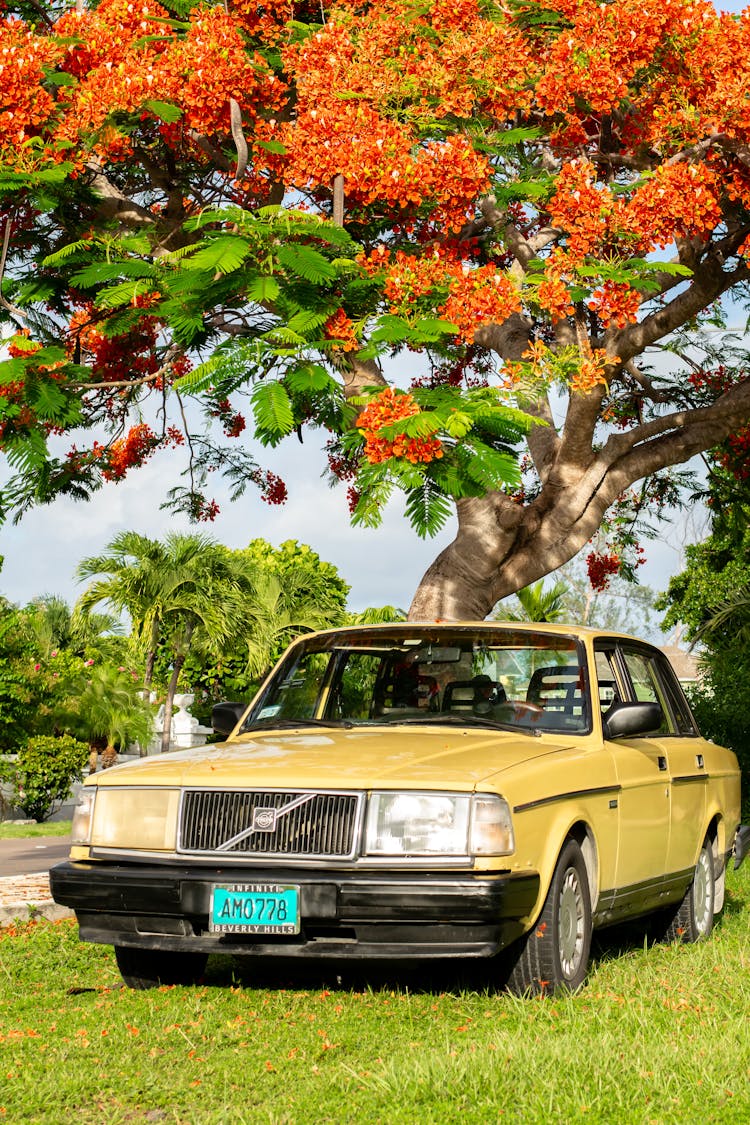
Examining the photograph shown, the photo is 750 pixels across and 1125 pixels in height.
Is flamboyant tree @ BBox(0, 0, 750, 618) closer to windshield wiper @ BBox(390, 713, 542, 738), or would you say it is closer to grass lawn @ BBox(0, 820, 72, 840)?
windshield wiper @ BBox(390, 713, 542, 738)

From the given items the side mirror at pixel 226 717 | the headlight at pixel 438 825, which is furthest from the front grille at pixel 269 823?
the side mirror at pixel 226 717

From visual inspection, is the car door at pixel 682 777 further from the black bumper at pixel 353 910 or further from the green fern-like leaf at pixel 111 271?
the green fern-like leaf at pixel 111 271

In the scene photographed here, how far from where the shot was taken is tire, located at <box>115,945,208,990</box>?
6.34 m

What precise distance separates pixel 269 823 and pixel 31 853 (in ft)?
36.3

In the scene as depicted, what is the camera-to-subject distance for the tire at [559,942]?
568 cm

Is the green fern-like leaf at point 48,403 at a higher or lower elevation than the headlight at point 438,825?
higher

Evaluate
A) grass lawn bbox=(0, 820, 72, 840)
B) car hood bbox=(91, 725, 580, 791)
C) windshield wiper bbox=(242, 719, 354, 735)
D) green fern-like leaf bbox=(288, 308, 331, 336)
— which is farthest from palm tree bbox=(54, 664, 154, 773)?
car hood bbox=(91, 725, 580, 791)

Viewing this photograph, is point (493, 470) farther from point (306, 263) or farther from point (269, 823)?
point (269, 823)

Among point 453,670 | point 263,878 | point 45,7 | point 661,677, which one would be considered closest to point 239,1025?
point 263,878

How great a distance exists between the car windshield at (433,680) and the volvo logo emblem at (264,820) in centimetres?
130

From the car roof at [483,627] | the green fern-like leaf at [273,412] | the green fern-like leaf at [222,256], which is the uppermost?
the green fern-like leaf at [222,256]

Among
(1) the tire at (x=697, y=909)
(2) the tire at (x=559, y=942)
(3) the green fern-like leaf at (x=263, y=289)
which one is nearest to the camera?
(2) the tire at (x=559, y=942)

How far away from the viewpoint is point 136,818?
19.4 ft

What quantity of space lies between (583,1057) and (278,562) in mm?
41596
